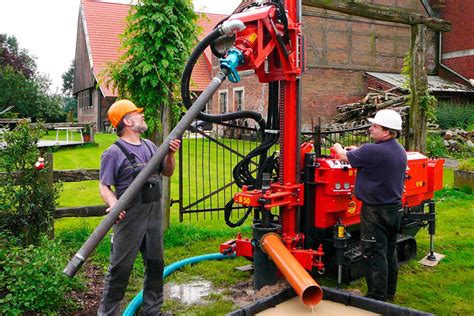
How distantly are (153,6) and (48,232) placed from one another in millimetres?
2931

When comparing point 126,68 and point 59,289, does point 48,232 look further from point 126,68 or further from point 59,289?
point 126,68

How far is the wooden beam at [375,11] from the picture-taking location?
278 inches

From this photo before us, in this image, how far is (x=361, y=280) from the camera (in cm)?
529

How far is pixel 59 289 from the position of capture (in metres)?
4.20

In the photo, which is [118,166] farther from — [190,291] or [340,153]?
[340,153]

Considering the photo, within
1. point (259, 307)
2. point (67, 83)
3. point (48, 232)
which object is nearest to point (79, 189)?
point (48, 232)

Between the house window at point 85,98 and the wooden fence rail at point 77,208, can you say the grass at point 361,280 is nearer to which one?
the wooden fence rail at point 77,208

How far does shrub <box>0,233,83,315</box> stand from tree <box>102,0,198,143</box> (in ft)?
7.37

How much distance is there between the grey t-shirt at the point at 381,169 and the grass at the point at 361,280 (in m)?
1.09

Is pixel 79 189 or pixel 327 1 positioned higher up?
pixel 327 1

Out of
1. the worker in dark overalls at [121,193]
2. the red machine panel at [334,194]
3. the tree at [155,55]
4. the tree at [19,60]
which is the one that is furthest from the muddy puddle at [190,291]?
the tree at [19,60]

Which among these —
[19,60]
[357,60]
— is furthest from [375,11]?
[19,60]

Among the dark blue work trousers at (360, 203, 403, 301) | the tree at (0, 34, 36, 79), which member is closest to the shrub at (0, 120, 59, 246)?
the dark blue work trousers at (360, 203, 403, 301)

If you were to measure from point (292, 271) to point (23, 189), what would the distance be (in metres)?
3.02
